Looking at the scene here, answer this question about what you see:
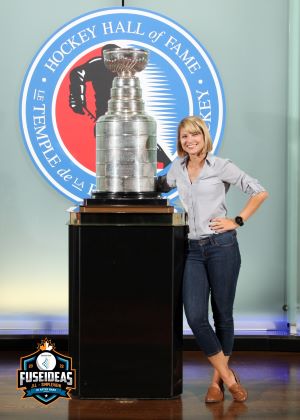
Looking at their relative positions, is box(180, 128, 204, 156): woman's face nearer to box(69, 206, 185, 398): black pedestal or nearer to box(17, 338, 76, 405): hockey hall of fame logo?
box(69, 206, 185, 398): black pedestal

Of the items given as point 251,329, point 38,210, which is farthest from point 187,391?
point 38,210

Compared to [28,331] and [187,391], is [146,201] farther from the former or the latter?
[28,331]

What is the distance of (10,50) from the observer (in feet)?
19.6

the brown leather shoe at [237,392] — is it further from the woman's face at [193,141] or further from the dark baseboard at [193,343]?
the dark baseboard at [193,343]

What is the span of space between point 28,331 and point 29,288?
0.88ft

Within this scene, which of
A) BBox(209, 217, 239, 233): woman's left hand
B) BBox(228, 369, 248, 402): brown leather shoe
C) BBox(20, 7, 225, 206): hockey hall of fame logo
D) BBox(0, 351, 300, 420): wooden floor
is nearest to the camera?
BBox(0, 351, 300, 420): wooden floor

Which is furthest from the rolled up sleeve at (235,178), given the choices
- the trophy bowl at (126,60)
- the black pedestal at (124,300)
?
the trophy bowl at (126,60)

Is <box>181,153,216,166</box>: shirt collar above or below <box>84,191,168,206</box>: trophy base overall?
above

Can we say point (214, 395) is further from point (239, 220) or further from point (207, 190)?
point (207, 190)

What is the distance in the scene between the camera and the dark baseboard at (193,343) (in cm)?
596

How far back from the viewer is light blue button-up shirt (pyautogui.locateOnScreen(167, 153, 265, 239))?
444 cm

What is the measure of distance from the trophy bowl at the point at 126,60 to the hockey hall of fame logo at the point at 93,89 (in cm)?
136

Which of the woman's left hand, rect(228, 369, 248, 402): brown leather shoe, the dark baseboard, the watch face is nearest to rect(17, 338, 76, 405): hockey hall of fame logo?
rect(228, 369, 248, 402): brown leather shoe

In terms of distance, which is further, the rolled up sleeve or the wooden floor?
the rolled up sleeve
